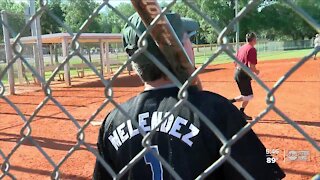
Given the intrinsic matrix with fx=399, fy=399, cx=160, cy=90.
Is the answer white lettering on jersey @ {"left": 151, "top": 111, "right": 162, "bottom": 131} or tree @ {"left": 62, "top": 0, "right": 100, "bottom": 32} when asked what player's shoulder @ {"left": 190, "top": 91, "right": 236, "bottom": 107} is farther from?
tree @ {"left": 62, "top": 0, "right": 100, "bottom": 32}

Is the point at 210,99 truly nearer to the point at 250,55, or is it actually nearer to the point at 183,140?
the point at 183,140

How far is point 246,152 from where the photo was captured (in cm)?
154

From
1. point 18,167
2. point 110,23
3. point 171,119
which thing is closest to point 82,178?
point 18,167

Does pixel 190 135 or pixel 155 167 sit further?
pixel 155 167

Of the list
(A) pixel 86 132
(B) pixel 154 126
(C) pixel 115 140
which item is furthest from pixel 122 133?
(A) pixel 86 132

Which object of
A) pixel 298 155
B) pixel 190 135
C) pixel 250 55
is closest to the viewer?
pixel 190 135

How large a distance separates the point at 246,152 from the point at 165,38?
1.78 feet

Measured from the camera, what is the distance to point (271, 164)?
5.36 ft

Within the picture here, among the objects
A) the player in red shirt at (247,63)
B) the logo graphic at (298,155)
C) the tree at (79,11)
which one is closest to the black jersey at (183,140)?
the logo graphic at (298,155)

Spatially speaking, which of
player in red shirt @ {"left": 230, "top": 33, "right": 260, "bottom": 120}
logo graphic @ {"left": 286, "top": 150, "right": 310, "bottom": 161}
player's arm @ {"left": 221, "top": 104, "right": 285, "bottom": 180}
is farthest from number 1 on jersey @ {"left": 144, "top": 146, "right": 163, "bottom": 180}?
player in red shirt @ {"left": 230, "top": 33, "right": 260, "bottom": 120}

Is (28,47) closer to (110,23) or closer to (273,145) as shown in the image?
(273,145)

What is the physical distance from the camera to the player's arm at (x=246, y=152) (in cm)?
153

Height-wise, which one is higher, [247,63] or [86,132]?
[247,63]

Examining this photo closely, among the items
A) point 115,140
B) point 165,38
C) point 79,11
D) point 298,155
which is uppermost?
point 79,11
